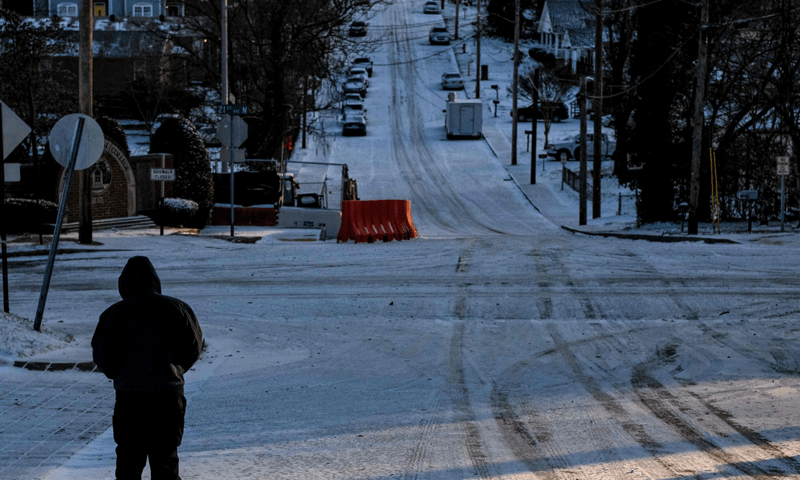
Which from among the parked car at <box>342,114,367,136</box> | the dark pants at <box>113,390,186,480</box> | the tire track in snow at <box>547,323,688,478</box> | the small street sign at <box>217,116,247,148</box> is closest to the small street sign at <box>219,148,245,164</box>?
the small street sign at <box>217,116,247,148</box>

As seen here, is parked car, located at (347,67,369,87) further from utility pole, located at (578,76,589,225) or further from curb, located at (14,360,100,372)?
curb, located at (14,360,100,372)

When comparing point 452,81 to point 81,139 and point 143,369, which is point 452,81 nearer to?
point 81,139

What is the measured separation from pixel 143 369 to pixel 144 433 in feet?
1.17

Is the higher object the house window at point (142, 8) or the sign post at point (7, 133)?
the house window at point (142, 8)

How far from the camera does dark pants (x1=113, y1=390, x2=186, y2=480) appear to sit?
4.83 metres

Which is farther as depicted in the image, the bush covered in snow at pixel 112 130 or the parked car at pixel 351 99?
the parked car at pixel 351 99

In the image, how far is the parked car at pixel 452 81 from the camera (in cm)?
6888

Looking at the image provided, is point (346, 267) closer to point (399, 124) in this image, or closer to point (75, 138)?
point (75, 138)

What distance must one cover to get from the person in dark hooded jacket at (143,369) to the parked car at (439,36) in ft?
267

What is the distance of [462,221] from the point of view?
34031 mm

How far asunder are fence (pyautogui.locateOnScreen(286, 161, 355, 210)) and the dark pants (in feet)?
76.6

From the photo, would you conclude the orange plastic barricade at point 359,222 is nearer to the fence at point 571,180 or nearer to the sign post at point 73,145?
the sign post at point 73,145

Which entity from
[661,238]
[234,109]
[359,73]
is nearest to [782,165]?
[661,238]

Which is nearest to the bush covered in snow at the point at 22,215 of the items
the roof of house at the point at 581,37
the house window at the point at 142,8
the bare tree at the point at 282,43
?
the bare tree at the point at 282,43
